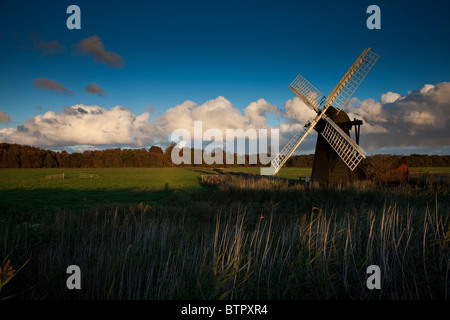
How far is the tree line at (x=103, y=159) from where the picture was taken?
80.5m

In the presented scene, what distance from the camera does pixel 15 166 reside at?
321 feet

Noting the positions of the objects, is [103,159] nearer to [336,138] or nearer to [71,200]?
[71,200]

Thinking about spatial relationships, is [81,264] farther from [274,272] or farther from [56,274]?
[274,272]

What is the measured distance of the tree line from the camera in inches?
3169

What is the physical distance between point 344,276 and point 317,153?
51.8ft

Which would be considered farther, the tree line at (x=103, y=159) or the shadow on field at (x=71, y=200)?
the tree line at (x=103, y=159)

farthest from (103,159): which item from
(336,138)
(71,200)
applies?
(336,138)

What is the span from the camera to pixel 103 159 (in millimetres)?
124188

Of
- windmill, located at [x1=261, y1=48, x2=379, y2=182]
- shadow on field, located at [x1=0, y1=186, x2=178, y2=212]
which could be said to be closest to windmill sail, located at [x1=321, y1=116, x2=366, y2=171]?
windmill, located at [x1=261, y1=48, x2=379, y2=182]

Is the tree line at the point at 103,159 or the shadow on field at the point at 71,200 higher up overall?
the tree line at the point at 103,159

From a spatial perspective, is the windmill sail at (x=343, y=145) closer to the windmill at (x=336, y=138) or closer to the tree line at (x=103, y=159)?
the windmill at (x=336, y=138)

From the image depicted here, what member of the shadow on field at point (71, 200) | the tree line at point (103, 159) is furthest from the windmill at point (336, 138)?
the tree line at point (103, 159)
